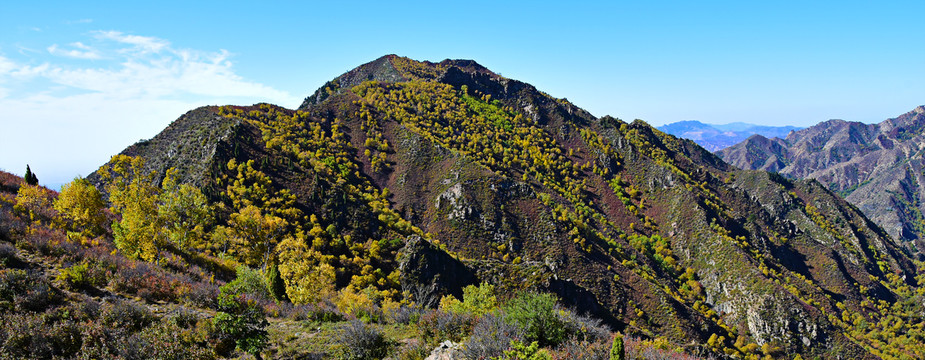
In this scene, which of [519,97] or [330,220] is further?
[519,97]

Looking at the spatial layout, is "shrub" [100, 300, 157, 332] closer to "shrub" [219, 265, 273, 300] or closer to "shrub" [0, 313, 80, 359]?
"shrub" [0, 313, 80, 359]

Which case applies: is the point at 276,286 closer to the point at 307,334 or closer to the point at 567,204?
the point at 307,334

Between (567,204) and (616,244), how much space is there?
54.8 feet

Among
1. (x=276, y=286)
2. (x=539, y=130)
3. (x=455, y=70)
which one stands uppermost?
A: (x=455, y=70)

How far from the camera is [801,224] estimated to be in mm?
129125

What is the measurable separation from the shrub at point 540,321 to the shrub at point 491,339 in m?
0.51

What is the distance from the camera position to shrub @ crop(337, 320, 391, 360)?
15.8 meters

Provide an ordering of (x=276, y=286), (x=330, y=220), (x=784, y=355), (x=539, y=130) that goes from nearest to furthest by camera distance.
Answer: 1. (x=276, y=286)
2. (x=330, y=220)
3. (x=784, y=355)
4. (x=539, y=130)

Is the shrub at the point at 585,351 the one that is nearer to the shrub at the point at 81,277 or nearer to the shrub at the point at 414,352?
the shrub at the point at 414,352

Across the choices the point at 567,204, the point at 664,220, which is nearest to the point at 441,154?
the point at 567,204

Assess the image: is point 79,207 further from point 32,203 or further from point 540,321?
point 540,321

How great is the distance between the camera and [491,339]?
1386cm

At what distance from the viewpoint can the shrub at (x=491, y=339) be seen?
13586mm

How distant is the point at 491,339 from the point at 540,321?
118 inches
